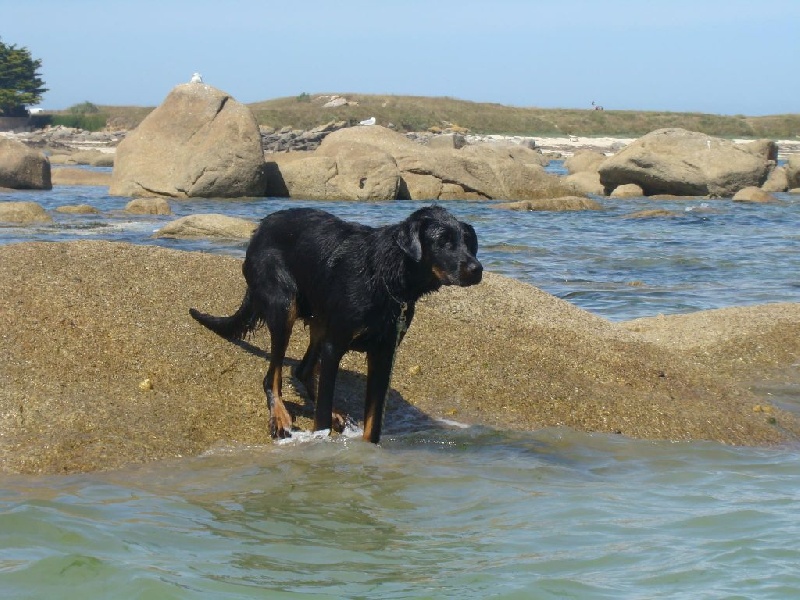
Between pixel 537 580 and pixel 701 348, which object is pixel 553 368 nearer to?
pixel 701 348

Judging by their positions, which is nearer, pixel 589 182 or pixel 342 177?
pixel 342 177

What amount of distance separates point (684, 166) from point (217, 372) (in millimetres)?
27038

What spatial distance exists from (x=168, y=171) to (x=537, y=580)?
977 inches

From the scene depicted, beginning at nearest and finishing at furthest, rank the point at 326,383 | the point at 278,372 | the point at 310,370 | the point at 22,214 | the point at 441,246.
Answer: the point at 441,246
the point at 326,383
the point at 278,372
the point at 310,370
the point at 22,214

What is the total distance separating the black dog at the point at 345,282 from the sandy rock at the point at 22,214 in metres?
14.9

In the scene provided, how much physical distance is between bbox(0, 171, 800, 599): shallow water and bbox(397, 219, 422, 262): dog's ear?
50.5 inches

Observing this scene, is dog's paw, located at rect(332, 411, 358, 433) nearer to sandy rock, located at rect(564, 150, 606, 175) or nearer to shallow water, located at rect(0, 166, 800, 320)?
shallow water, located at rect(0, 166, 800, 320)

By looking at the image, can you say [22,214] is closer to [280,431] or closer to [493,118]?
[280,431]

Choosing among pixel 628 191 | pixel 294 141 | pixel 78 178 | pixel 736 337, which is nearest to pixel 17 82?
pixel 294 141

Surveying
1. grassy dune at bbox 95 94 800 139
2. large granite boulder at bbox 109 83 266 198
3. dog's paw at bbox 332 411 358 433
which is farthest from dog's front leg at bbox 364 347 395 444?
grassy dune at bbox 95 94 800 139

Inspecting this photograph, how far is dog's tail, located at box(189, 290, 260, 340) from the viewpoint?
23.8 feet

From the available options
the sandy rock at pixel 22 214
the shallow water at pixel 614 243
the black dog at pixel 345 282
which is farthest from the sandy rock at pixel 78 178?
the black dog at pixel 345 282

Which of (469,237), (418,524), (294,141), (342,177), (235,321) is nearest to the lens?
(418,524)

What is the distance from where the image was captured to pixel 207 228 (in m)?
18.2
